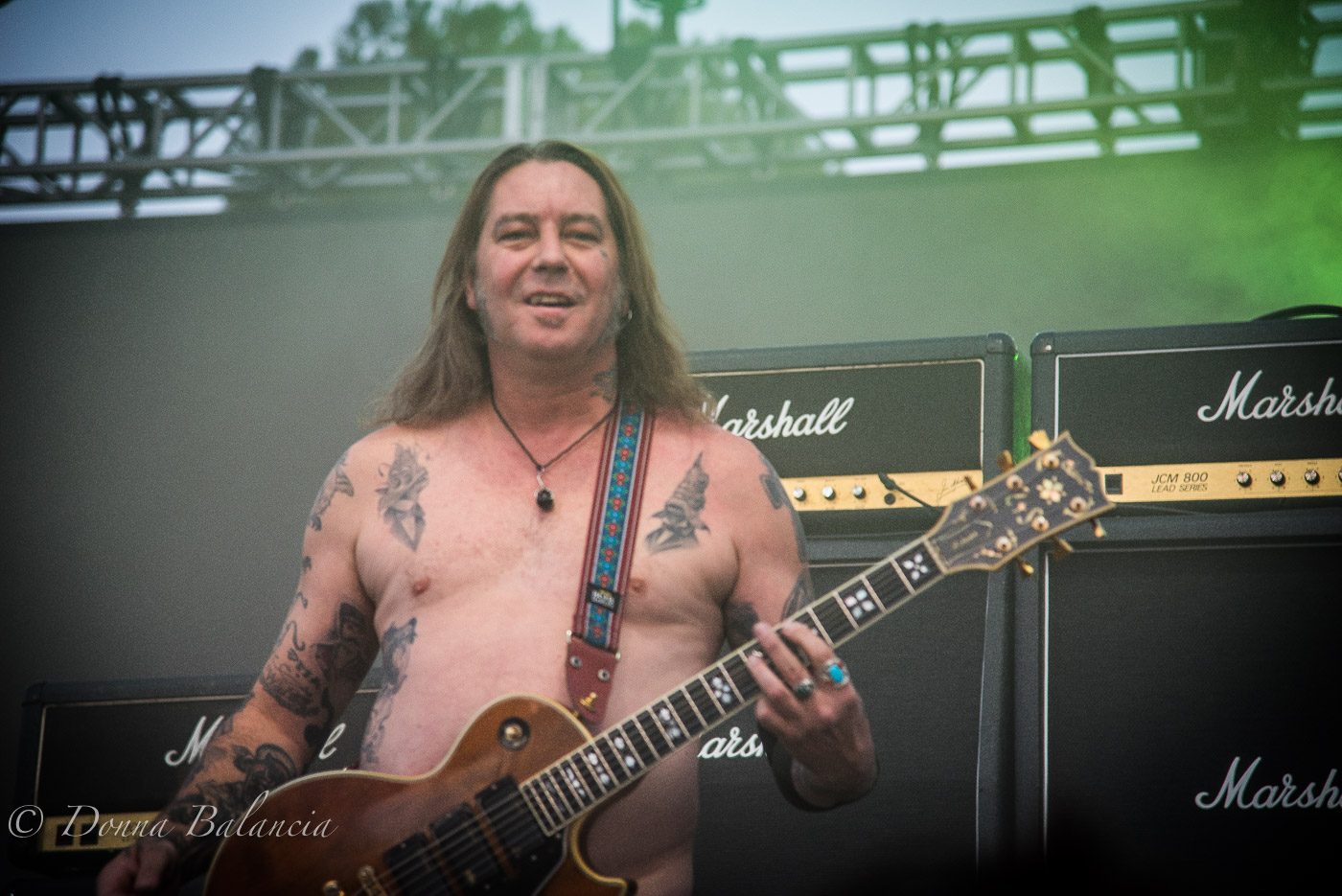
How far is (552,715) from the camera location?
195cm

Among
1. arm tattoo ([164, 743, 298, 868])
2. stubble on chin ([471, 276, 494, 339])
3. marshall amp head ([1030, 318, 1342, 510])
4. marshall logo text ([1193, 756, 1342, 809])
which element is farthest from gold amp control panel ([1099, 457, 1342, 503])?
arm tattoo ([164, 743, 298, 868])

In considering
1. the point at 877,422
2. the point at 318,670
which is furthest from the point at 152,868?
the point at 877,422

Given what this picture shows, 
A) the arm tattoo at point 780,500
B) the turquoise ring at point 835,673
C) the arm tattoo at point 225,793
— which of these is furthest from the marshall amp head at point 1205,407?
the arm tattoo at point 225,793

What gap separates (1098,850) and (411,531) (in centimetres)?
144

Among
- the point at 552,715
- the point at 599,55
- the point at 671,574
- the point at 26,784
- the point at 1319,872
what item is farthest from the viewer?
the point at 599,55

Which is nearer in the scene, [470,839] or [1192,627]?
[470,839]

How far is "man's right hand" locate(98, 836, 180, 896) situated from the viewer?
1991mm

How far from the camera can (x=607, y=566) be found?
7.07 feet

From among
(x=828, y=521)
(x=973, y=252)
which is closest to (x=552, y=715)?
(x=828, y=521)

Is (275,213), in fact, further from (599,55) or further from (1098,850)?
(1098,850)

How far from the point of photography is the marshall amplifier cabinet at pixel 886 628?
258cm

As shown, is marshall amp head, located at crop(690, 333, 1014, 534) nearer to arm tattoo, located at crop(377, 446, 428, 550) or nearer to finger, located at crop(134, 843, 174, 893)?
→ arm tattoo, located at crop(377, 446, 428, 550)

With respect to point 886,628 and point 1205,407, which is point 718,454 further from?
point 1205,407

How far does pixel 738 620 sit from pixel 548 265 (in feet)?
2.31
